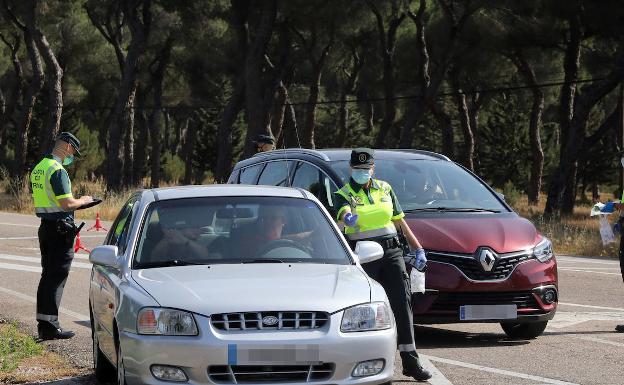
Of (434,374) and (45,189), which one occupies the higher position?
(45,189)

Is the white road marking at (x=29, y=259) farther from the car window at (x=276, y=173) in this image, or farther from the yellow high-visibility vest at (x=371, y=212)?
the yellow high-visibility vest at (x=371, y=212)

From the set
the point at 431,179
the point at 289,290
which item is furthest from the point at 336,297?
the point at 431,179

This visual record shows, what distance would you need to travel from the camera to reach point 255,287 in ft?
22.9

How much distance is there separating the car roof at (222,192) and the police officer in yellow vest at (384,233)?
1.59 feet

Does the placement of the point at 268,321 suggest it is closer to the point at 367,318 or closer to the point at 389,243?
the point at 367,318

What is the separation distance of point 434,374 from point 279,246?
1712 millimetres

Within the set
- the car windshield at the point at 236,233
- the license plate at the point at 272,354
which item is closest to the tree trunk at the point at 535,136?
the car windshield at the point at 236,233

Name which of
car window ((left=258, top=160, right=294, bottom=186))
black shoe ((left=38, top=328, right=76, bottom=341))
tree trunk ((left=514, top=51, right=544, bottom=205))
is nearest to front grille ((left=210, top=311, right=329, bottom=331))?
black shoe ((left=38, top=328, right=76, bottom=341))

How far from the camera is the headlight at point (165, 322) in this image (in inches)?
264

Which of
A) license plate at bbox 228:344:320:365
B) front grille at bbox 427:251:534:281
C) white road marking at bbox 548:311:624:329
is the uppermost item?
front grille at bbox 427:251:534:281

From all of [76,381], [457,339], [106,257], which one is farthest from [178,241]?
[457,339]

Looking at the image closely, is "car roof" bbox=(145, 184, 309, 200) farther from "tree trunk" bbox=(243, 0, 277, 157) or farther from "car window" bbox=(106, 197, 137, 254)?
"tree trunk" bbox=(243, 0, 277, 157)

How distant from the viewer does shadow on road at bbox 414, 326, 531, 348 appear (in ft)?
34.7

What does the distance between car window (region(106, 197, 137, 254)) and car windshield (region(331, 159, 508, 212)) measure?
2603mm
